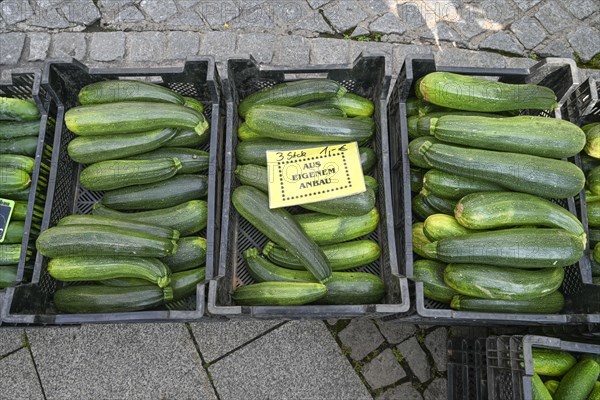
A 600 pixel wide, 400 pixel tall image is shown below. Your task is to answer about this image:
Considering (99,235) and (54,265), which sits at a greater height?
(99,235)

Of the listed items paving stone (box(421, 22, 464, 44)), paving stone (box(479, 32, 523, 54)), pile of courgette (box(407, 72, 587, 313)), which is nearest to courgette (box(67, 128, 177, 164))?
pile of courgette (box(407, 72, 587, 313))

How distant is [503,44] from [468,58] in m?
0.38

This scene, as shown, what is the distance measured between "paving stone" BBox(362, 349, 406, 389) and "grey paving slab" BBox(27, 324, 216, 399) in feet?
3.63

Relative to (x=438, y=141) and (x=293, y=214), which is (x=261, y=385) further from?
(x=438, y=141)

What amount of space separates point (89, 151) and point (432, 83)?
6.69 feet

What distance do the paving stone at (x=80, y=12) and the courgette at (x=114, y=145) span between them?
200 centimetres

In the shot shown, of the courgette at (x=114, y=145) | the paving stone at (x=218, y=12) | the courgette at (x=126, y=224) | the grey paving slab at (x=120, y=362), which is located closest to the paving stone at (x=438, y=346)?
the grey paving slab at (x=120, y=362)

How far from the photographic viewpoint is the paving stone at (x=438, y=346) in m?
3.18

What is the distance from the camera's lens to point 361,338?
3.23 meters

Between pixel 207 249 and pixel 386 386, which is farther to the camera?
pixel 386 386

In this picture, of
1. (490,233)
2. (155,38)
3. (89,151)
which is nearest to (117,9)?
(155,38)

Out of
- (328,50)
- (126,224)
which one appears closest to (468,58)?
(328,50)

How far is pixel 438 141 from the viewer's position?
2.57 metres

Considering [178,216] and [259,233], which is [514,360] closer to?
[259,233]
